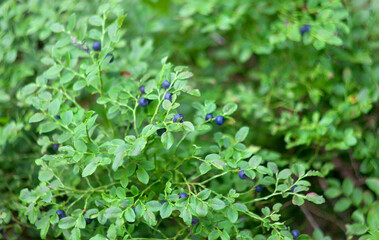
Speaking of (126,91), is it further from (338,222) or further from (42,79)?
(338,222)

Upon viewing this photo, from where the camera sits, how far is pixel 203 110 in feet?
3.39

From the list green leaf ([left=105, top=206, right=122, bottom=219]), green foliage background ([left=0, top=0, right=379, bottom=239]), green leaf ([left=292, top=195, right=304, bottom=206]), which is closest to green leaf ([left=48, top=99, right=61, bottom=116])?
green foliage background ([left=0, top=0, right=379, bottom=239])

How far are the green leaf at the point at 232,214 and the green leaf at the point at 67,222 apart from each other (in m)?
0.38

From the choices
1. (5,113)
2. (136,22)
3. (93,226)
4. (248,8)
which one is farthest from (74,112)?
(248,8)

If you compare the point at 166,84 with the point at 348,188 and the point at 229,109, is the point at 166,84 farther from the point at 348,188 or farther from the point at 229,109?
the point at 348,188

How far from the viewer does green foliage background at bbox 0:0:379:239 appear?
101 cm

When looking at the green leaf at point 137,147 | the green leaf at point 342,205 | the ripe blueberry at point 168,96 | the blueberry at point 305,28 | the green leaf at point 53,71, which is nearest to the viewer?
the green leaf at point 137,147

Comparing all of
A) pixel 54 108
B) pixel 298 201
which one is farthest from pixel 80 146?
pixel 298 201

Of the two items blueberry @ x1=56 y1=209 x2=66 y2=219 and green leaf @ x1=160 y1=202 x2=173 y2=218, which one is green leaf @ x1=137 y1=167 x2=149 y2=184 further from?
blueberry @ x1=56 y1=209 x2=66 y2=219

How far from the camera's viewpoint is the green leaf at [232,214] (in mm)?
898

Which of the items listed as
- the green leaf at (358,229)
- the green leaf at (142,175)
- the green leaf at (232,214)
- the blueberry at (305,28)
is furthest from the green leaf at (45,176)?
the blueberry at (305,28)

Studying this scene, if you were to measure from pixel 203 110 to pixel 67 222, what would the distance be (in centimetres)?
45

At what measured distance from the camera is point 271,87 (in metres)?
1.58

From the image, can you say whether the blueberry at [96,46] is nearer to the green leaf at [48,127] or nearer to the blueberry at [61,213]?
the green leaf at [48,127]
